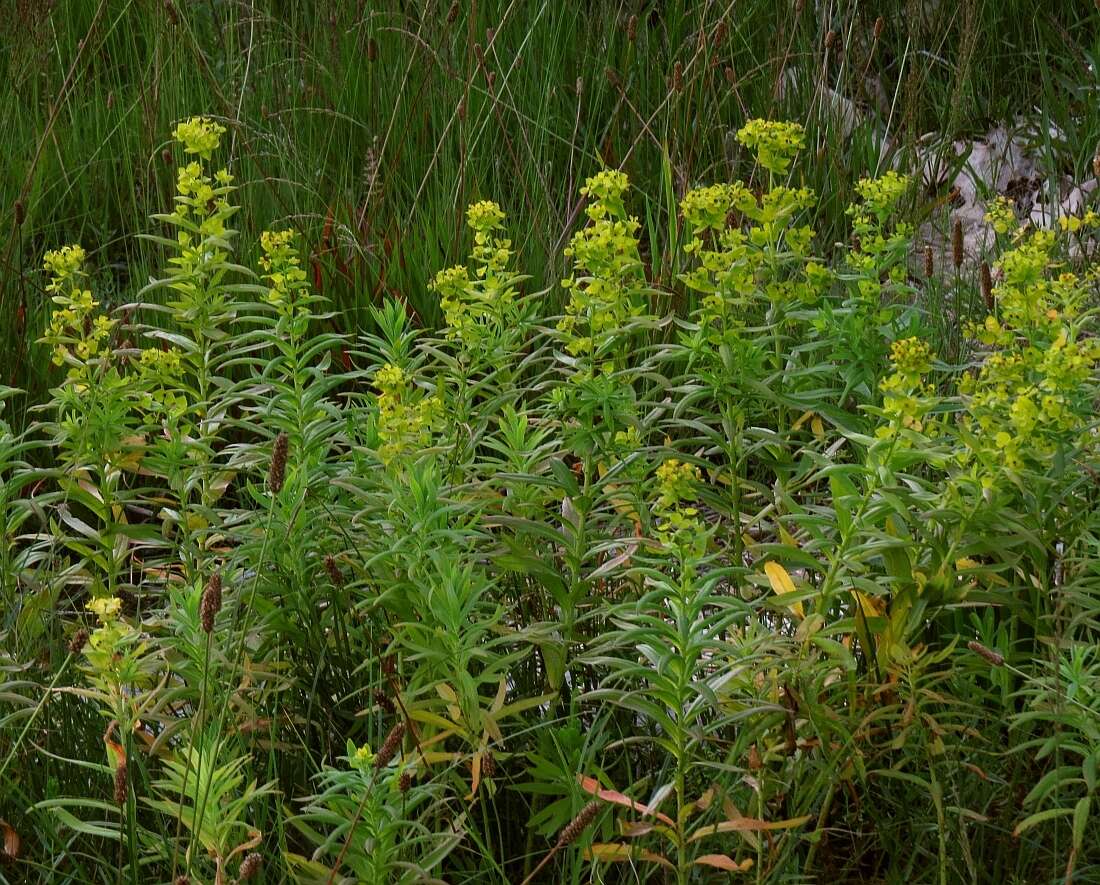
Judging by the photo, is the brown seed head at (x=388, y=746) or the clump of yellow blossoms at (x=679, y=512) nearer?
the brown seed head at (x=388, y=746)

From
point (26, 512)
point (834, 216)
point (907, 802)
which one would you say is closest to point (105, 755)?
point (26, 512)

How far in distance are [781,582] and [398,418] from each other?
0.64 meters

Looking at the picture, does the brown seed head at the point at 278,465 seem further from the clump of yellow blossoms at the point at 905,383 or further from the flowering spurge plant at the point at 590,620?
the clump of yellow blossoms at the point at 905,383

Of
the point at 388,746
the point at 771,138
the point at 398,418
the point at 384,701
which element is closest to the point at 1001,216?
the point at 771,138

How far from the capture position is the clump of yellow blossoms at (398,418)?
212cm

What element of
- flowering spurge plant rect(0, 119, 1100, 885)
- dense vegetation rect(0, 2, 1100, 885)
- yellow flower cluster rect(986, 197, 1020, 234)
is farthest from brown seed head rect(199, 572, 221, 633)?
yellow flower cluster rect(986, 197, 1020, 234)

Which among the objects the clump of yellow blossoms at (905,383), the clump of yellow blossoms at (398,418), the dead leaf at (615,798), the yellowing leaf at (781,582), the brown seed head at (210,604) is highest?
the clump of yellow blossoms at (905,383)

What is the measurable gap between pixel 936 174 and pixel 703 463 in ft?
8.62

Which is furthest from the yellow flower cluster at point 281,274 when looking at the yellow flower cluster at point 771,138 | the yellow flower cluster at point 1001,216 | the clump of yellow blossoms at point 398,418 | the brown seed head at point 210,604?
the yellow flower cluster at point 1001,216

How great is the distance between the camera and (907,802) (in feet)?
6.90

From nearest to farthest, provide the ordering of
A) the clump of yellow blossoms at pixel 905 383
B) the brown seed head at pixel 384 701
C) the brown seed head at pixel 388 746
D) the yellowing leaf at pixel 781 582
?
the brown seed head at pixel 388 746 → the brown seed head at pixel 384 701 → the clump of yellow blossoms at pixel 905 383 → the yellowing leaf at pixel 781 582

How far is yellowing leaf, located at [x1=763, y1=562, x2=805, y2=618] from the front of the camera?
2.12 meters

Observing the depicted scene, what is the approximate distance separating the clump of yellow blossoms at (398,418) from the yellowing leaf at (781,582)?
→ 0.57 m

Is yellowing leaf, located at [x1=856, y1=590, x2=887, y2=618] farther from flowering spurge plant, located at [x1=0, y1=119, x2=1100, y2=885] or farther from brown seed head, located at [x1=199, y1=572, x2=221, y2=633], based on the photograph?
brown seed head, located at [x1=199, y1=572, x2=221, y2=633]
